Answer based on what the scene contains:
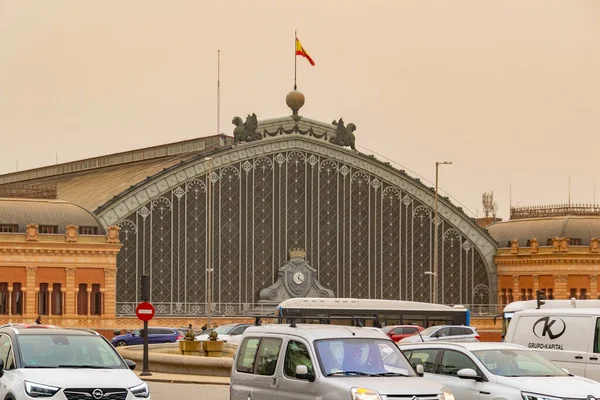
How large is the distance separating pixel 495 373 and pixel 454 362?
3.07 feet

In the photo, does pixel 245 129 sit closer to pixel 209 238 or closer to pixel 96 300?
pixel 209 238

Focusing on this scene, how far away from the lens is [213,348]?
45875 millimetres

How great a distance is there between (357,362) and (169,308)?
179ft

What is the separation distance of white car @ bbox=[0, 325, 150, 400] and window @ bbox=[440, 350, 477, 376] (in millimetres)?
5808

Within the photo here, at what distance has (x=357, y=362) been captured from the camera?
21.2 meters

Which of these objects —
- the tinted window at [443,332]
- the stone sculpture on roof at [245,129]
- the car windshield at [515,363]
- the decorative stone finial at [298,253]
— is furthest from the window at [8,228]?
the car windshield at [515,363]

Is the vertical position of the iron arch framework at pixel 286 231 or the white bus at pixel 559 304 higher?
the iron arch framework at pixel 286 231

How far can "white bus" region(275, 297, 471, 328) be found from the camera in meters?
62.8

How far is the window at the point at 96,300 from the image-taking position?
72812mm

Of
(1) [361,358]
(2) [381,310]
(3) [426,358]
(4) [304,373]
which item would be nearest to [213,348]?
(2) [381,310]

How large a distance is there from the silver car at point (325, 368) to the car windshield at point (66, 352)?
236 cm

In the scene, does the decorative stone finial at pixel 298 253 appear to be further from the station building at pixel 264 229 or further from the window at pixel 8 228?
the window at pixel 8 228

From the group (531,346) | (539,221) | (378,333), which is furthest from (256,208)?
(378,333)

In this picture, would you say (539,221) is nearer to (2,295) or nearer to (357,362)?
(2,295)
